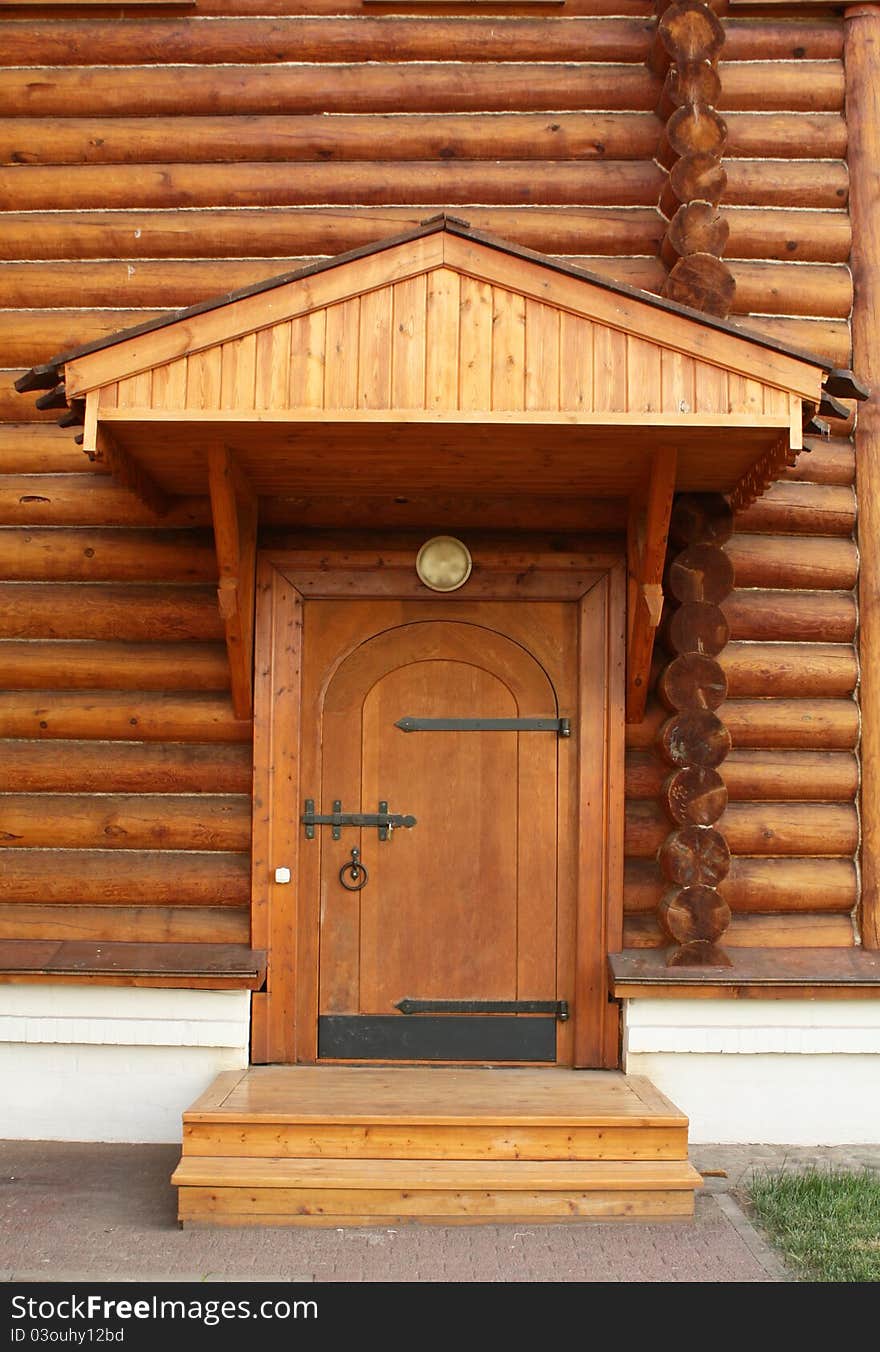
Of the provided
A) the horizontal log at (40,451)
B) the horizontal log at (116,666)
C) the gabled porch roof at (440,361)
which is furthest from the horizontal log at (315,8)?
the horizontal log at (116,666)

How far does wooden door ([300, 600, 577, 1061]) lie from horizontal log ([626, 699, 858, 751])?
37 centimetres

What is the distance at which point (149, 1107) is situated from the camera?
6137 mm

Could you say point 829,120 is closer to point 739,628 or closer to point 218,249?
point 739,628

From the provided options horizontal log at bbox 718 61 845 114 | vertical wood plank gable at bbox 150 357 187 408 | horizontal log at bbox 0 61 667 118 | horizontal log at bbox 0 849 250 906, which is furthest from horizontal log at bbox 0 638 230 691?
horizontal log at bbox 718 61 845 114

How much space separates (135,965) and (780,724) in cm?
314

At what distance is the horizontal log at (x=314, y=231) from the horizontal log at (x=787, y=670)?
6.27 feet

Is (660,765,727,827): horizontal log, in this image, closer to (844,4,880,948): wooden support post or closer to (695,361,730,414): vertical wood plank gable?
(844,4,880,948): wooden support post

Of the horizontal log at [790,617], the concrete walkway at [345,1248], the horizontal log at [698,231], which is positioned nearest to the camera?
the concrete walkway at [345,1248]

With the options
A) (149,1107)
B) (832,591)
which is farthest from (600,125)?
(149,1107)

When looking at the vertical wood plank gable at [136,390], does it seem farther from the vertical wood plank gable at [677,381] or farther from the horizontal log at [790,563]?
the horizontal log at [790,563]

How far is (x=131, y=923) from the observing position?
632cm

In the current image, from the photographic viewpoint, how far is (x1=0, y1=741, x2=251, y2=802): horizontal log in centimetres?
640

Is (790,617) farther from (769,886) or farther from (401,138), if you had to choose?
(401,138)

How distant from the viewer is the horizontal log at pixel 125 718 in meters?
6.40
